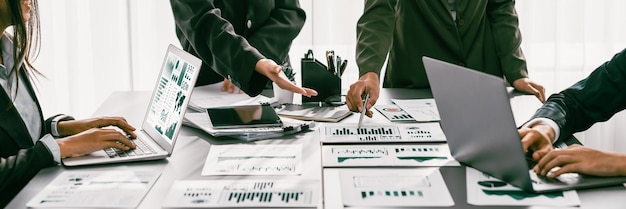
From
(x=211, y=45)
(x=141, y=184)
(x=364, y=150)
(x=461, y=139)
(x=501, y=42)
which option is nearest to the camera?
(x=141, y=184)

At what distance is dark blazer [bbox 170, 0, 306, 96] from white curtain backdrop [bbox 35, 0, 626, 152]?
50.0 inches

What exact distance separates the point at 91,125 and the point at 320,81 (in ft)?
2.16

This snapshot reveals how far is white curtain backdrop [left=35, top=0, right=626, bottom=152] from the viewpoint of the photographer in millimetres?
3896

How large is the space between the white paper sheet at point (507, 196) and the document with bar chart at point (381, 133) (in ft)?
1.24

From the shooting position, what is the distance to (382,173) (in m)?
1.61

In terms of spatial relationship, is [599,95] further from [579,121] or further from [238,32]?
[238,32]

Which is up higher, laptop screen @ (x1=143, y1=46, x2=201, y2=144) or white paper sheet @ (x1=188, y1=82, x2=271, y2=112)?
laptop screen @ (x1=143, y1=46, x2=201, y2=144)

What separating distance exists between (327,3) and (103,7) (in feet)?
3.60

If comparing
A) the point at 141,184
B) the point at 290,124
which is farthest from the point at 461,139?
the point at 141,184

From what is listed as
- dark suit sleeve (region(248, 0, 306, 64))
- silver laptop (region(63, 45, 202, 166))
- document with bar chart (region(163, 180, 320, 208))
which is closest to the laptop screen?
silver laptop (region(63, 45, 202, 166))

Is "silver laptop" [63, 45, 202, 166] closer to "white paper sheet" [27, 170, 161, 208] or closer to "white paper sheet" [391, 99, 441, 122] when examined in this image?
"white paper sheet" [27, 170, 161, 208]

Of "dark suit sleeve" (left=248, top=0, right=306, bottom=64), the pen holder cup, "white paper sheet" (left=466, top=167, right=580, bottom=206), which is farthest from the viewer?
"dark suit sleeve" (left=248, top=0, right=306, bottom=64)

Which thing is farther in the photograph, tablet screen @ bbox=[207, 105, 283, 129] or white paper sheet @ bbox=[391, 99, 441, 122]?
white paper sheet @ bbox=[391, 99, 441, 122]

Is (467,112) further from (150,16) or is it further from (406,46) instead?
(150,16)
